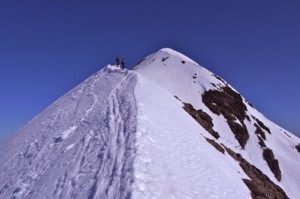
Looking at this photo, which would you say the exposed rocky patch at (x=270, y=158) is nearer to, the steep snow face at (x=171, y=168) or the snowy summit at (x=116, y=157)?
the snowy summit at (x=116, y=157)

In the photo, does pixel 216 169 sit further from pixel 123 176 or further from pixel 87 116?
pixel 87 116

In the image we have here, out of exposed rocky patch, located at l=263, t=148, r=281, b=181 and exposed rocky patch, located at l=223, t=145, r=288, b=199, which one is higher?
exposed rocky patch, located at l=263, t=148, r=281, b=181

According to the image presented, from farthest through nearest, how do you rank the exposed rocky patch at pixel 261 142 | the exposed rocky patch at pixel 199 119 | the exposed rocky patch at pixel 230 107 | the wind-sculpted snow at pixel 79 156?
the exposed rocky patch at pixel 261 142
the exposed rocky patch at pixel 230 107
the exposed rocky patch at pixel 199 119
the wind-sculpted snow at pixel 79 156

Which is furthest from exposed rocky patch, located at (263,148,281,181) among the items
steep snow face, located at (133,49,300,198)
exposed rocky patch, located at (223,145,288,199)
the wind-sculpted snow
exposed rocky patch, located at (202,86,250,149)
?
the wind-sculpted snow

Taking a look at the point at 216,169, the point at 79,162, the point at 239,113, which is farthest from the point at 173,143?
the point at 239,113

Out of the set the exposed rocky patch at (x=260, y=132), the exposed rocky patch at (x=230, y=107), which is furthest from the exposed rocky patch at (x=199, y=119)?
the exposed rocky patch at (x=260, y=132)

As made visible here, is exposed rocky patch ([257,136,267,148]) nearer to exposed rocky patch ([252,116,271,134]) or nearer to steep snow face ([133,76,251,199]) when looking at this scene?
exposed rocky patch ([252,116,271,134])

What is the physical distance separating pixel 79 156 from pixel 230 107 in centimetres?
5784

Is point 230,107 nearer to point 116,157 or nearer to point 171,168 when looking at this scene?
point 171,168

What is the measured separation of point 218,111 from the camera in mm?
62344

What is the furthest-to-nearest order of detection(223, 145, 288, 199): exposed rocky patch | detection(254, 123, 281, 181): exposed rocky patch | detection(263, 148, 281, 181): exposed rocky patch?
detection(254, 123, 281, 181): exposed rocky patch
detection(263, 148, 281, 181): exposed rocky patch
detection(223, 145, 288, 199): exposed rocky patch

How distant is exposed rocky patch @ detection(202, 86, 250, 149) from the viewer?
59.2 meters

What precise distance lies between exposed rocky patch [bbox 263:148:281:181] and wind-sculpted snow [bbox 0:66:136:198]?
130 feet

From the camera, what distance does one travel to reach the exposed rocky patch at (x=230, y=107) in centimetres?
5922
